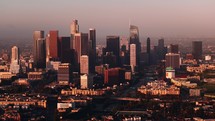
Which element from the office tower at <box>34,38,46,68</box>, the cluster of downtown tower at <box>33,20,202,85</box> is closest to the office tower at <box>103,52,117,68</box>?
the cluster of downtown tower at <box>33,20,202,85</box>

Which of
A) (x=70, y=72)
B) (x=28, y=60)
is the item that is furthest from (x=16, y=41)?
(x=70, y=72)

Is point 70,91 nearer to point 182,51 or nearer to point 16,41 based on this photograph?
point 16,41

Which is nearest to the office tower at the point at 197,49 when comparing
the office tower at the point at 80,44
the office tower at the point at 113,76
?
the office tower at the point at 80,44

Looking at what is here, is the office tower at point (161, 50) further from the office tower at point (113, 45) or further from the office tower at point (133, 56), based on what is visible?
the office tower at point (113, 45)

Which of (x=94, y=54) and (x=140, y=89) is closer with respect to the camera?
(x=140, y=89)

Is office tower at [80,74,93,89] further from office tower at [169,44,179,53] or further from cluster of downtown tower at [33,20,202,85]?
office tower at [169,44,179,53]
